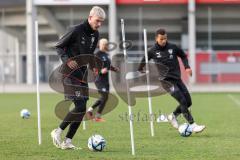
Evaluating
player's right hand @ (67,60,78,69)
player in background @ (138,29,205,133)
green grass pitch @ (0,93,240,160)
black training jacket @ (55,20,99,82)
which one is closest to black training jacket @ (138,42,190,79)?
player in background @ (138,29,205,133)

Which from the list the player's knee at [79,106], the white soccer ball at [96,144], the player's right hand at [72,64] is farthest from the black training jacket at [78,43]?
the white soccer ball at [96,144]

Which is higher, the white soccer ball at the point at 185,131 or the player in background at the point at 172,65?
the player in background at the point at 172,65

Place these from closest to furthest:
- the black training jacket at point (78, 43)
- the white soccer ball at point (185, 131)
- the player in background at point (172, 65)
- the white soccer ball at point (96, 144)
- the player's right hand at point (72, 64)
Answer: the player's right hand at point (72, 64) → the white soccer ball at point (96, 144) → the black training jacket at point (78, 43) → the white soccer ball at point (185, 131) → the player in background at point (172, 65)

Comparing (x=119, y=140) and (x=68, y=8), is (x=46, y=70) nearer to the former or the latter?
(x=68, y=8)

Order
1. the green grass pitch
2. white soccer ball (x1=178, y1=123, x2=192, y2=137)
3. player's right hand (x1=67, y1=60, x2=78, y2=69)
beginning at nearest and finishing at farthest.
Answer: the green grass pitch → player's right hand (x1=67, y1=60, x2=78, y2=69) → white soccer ball (x1=178, y1=123, x2=192, y2=137)

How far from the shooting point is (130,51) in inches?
1612

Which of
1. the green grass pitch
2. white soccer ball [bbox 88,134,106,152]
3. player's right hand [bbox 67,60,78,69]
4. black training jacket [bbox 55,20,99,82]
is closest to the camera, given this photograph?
the green grass pitch

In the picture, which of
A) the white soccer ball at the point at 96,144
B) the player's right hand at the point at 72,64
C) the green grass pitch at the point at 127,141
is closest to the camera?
the green grass pitch at the point at 127,141

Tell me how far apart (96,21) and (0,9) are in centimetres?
3809

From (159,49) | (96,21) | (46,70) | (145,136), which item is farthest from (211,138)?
(46,70)

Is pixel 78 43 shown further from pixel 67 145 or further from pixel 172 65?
pixel 172 65

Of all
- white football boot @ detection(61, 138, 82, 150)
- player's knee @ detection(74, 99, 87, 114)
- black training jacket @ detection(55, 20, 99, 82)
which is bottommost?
white football boot @ detection(61, 138, 82, 150)

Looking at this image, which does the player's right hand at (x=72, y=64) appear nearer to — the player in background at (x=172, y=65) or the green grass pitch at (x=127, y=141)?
the green grass pitch at (x=127, y=141)

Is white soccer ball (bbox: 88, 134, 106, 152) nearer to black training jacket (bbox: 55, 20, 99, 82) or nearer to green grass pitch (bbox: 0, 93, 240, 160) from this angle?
green grass pitch (bbox: 0, 93, 240, 160)
